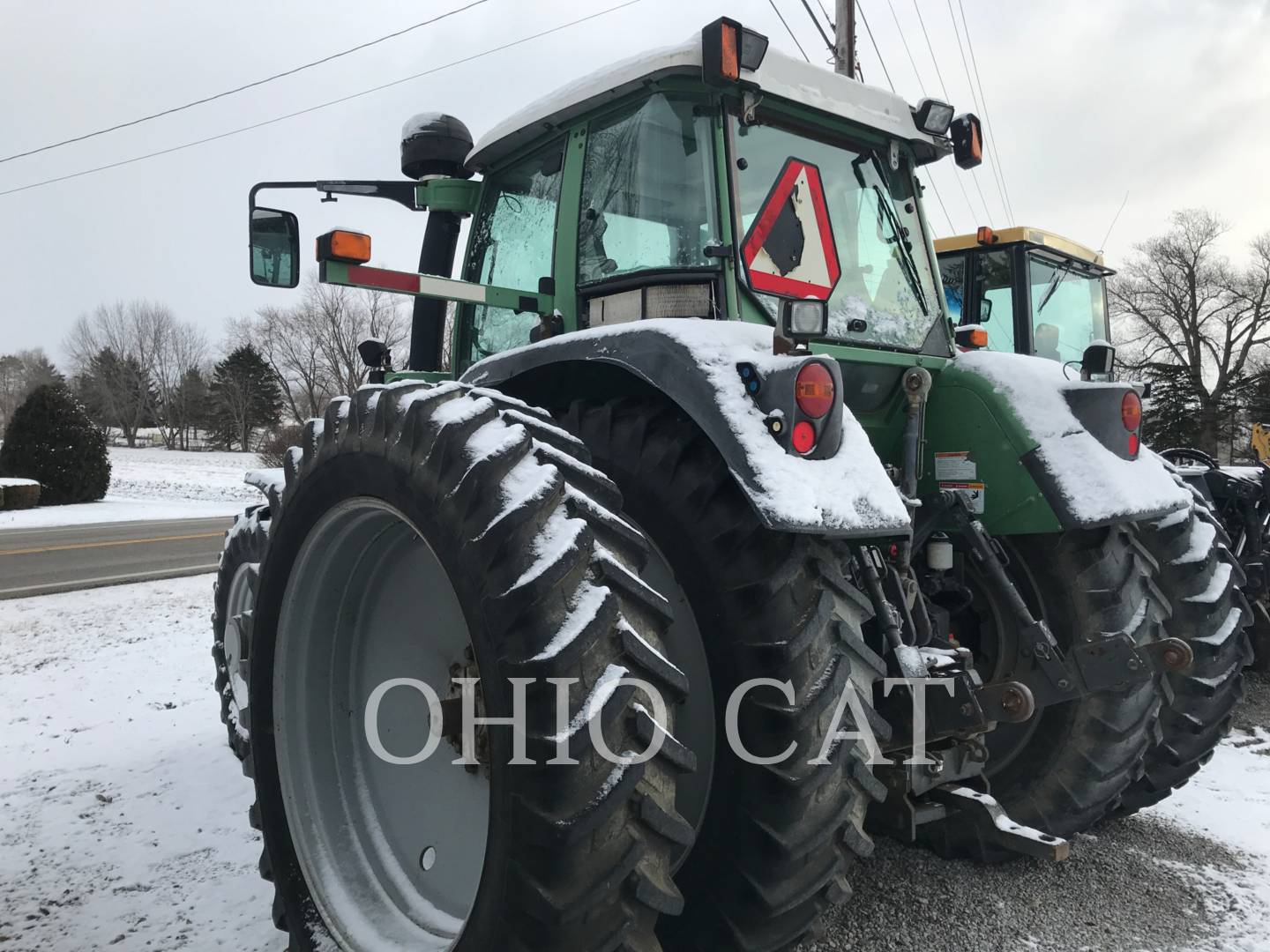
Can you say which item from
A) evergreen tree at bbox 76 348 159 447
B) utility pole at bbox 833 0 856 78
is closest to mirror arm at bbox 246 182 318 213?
utility pole at bbox 833 0 856 78

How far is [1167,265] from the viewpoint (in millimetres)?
36625

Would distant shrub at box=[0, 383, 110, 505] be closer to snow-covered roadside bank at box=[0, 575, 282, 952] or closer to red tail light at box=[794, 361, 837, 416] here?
snow-covered roadside bank at box=[0, 575, 282, 952]

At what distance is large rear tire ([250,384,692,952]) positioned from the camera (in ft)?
5.32

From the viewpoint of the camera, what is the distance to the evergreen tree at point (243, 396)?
54.0 m

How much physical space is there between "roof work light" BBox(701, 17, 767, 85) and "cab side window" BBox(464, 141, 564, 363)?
760mm

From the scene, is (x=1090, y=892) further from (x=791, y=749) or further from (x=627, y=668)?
(x=627, y=668)

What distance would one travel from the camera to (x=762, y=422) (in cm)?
209

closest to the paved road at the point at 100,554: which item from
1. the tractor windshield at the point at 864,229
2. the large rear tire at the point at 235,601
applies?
the large rear tire at the point at 235,601

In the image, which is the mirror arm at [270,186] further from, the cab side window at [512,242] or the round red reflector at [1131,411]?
the round red reflector at [1131,411]

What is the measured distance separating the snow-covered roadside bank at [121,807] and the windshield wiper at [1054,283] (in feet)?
21.9

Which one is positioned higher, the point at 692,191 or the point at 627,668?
the point at 692,191

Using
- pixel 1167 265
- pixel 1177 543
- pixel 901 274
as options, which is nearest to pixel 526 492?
pixel 901 274

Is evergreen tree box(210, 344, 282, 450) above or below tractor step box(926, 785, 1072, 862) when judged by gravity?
above

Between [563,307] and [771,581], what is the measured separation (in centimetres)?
142
